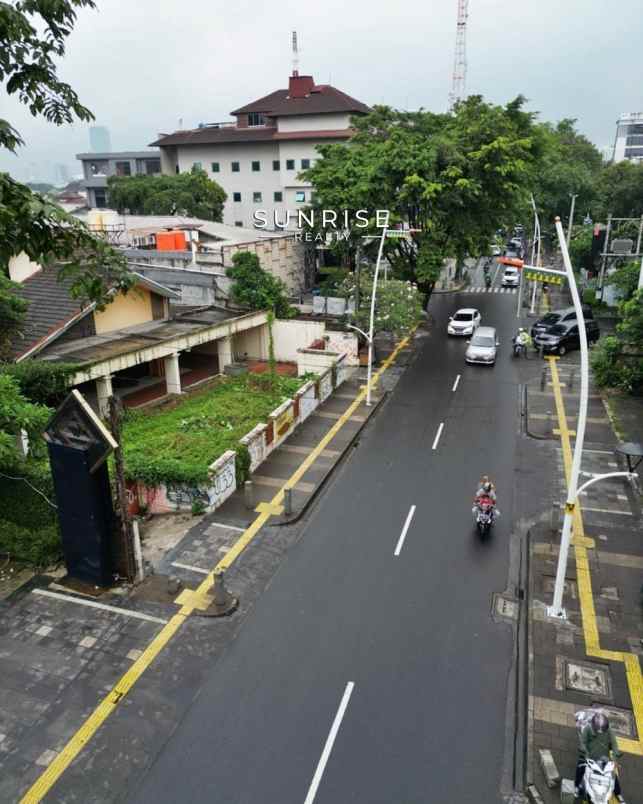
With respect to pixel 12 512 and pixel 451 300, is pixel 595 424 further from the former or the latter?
pixel 451 300

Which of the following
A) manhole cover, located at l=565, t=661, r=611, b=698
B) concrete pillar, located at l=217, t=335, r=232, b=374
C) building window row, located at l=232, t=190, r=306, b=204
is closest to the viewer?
manhole cover, located at l=565, t=661, r=611, b=698

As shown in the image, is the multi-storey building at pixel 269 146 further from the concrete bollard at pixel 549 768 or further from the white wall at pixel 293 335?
the concrete bollard at pixel 549 768

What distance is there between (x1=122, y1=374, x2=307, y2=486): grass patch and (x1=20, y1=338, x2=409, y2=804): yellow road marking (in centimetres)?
220

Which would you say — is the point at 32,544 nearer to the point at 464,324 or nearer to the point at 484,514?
the point at 484,514

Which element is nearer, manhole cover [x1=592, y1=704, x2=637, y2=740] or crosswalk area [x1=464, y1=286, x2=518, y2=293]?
manhole cover [x1=592, y1=704, x2=637, y2=740]

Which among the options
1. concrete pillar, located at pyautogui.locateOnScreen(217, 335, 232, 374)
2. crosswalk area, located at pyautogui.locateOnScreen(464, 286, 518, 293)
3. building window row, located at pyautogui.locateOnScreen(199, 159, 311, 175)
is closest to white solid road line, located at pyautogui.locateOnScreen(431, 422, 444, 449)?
concrete pillar, located at pyautogui.locateOnScreen(217, 335, 232, 374)

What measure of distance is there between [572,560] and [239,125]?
76120 millimetres

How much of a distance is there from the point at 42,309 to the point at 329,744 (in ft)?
70.4

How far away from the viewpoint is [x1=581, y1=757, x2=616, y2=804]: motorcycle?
28.7 ft

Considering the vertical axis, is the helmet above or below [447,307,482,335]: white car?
below

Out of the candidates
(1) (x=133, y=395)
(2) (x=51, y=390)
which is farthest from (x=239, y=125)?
(2) (x=51, y=390)

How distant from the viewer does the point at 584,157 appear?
308 feet

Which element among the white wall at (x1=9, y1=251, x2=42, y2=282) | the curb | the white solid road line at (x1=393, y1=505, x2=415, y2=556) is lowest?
the white solid road line at (x1=393, y1=505, x2=415, y2=556)

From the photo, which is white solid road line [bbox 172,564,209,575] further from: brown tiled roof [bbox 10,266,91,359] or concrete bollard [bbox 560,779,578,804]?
brown tiled roof [bbox 10,266,91,359]
